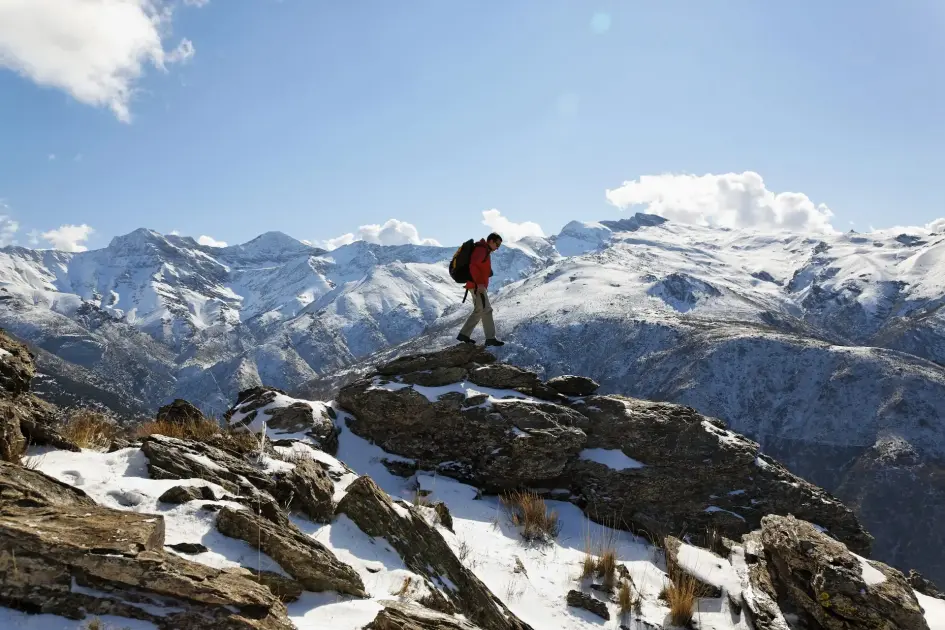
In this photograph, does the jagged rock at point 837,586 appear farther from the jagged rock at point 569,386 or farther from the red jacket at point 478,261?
the red jacket at point 478,261

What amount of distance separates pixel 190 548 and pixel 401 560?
8.53 ft

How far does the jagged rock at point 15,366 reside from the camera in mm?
8211

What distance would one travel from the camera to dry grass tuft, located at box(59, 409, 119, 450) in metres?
8.20

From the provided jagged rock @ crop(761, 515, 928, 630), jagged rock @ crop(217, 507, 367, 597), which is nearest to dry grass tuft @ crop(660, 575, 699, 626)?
jagged rock @ crop(761, 515, 928, 630)

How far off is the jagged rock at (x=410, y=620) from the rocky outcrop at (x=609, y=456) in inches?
351

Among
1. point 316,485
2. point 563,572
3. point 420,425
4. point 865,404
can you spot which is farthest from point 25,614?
point 865,404

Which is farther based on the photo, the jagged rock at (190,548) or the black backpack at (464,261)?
the black backpack at (464,261)

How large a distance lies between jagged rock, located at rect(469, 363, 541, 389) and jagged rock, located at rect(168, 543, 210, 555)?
1211 cm

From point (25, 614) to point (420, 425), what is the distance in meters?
11.9

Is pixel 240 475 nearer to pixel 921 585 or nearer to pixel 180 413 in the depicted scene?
pixel 180 413

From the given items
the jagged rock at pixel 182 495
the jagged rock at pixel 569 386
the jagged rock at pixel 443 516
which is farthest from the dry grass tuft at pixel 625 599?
the jagged rock at pixel 569 386

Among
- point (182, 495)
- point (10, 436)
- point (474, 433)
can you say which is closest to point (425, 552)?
point (182, 495)

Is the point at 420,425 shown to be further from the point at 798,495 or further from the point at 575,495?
the point at 798,495

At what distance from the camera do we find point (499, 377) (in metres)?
17.0
